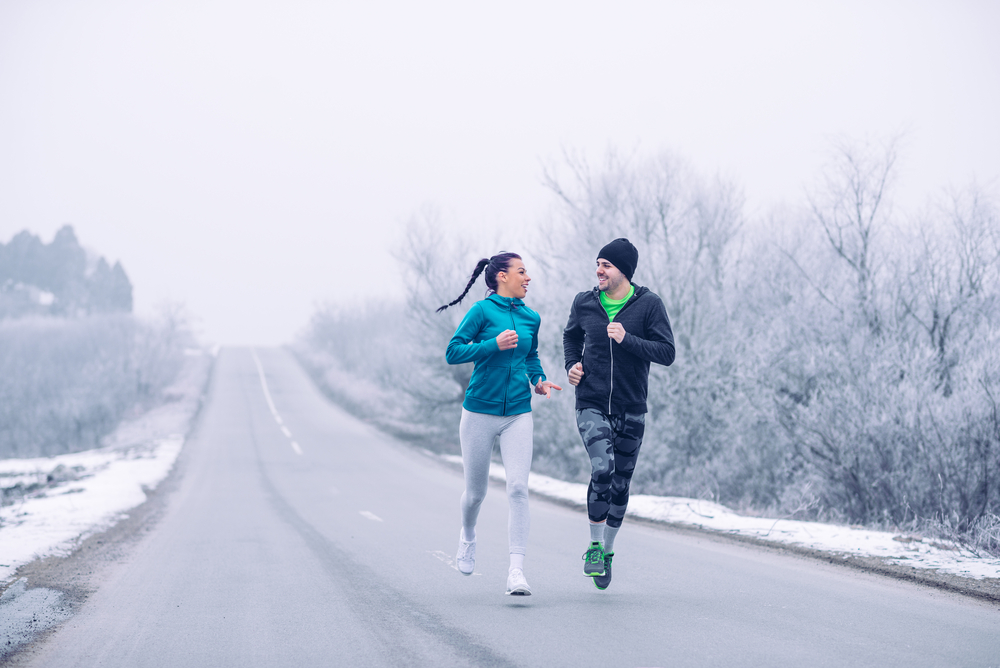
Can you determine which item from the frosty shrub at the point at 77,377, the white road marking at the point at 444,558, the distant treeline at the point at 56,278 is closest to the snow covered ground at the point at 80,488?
the white road marking at the point at 444,558

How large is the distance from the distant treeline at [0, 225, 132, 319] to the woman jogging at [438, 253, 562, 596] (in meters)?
93.3

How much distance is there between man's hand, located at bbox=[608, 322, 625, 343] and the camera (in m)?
5.09

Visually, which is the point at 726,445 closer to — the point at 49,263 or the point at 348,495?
the point at 348,495

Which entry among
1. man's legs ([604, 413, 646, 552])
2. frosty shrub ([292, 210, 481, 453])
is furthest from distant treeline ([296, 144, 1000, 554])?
man's legs ([604, 413, 646, 552])

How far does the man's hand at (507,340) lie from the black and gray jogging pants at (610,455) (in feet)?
2.23

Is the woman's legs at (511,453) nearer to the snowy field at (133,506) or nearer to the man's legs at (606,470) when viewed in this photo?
the man's legs at (606,470)

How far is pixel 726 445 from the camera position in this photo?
53.1ft

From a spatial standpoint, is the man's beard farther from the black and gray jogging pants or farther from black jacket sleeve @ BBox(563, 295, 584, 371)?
the black and gray jogging pants

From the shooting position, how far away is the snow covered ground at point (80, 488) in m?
8.65

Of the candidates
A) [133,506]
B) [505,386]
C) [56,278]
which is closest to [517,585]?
[505,386]

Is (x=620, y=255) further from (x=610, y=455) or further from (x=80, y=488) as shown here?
(x=80, y=488)

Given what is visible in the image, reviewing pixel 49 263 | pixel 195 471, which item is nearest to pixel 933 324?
pixel 195 471

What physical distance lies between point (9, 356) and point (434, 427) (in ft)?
154

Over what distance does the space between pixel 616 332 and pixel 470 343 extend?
912mm
